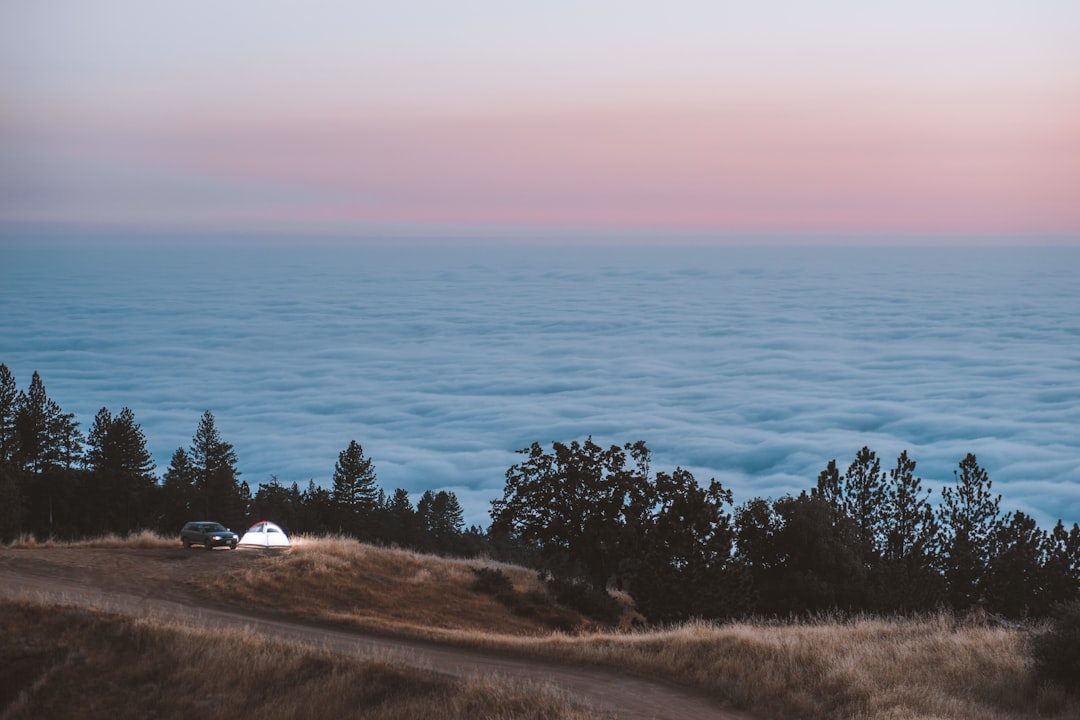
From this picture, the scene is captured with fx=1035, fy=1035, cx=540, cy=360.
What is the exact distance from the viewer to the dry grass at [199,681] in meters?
17.6

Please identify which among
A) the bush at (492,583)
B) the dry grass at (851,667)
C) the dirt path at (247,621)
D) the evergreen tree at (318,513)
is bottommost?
the evergreen tree at (318,513)

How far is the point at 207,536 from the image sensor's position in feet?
116

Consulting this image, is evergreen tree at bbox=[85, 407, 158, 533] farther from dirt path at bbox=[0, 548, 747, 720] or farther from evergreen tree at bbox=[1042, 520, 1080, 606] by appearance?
evergreen tree at bbox=[1042, 520, 1080, 606]

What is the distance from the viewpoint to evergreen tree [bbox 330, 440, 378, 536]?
73625 mm

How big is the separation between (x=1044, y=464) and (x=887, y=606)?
162 meters

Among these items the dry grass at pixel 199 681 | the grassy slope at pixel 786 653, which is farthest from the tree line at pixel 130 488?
the dry grass at pixel 199 681

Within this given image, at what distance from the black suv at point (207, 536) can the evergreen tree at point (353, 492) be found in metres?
37.2

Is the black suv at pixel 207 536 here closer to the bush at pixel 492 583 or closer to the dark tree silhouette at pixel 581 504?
the bush at pixel 492 583

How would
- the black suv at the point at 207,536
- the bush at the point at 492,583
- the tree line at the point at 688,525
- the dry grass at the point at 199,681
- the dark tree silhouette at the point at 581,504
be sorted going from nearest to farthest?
the dry grass at the point at 199,681
the black suv at the point at 207,536
the bush at the point at 492,583
the tree line at the point at 688,525
the dark tree silhouette at the point at 581,504

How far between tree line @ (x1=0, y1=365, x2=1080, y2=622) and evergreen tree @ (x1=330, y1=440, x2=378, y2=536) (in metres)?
Answer: 0.19

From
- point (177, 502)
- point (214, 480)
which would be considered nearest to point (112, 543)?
point (177, 502)

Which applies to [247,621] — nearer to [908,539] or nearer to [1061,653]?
[1061,653]

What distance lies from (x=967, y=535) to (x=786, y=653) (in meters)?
40.2

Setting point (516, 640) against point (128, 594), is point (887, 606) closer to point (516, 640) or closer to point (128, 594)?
point (516, 640)
